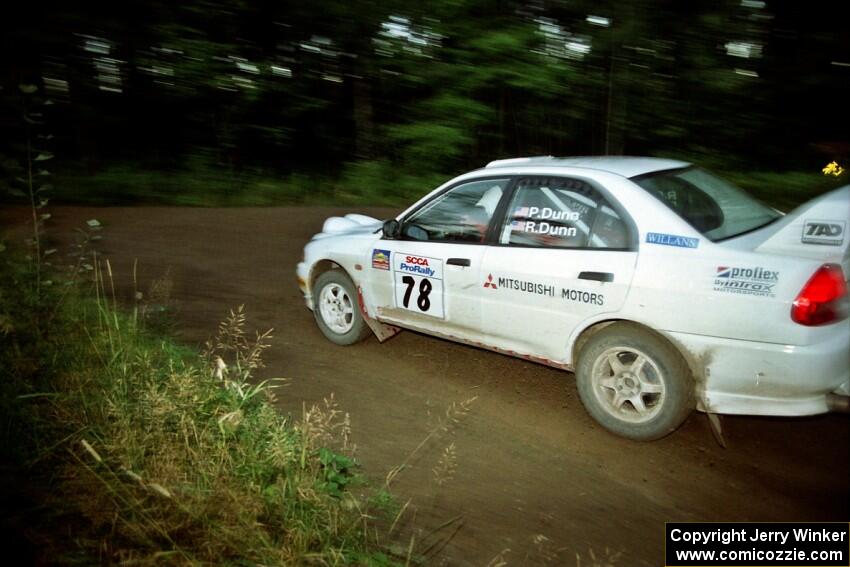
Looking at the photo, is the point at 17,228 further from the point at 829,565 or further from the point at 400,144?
the point at 829,565

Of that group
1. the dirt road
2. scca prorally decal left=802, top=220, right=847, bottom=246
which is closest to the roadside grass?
the dirt road

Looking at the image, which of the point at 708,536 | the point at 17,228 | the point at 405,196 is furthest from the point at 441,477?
the point at 405,196

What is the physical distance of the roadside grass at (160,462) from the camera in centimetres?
315

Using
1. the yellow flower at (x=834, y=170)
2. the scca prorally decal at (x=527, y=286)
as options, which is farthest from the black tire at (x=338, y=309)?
the yellow flower at (x=834, y=170)

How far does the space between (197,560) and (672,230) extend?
9.94 ft

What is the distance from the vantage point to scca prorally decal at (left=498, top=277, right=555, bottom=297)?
4.61m

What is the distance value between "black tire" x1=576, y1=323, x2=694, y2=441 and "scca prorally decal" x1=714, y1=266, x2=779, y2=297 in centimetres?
→ 50

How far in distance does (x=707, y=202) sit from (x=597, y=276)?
0.88 metres

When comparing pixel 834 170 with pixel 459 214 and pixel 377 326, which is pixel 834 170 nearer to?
pixel 459 214

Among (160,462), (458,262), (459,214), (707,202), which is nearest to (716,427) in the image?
(707,202)

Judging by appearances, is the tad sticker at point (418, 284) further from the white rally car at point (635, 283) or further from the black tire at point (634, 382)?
the black tire at point (634, 382)

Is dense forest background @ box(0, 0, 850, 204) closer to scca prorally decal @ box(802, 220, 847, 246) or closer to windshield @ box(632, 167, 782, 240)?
windshield @ box(632, 167, 782, 240)

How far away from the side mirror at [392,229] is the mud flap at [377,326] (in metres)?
0.58

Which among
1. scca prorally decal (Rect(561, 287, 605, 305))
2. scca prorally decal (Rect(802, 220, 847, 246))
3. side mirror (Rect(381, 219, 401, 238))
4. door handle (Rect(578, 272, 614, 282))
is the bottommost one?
scca prorally decal (Rect(561, 287, 605, 305))
